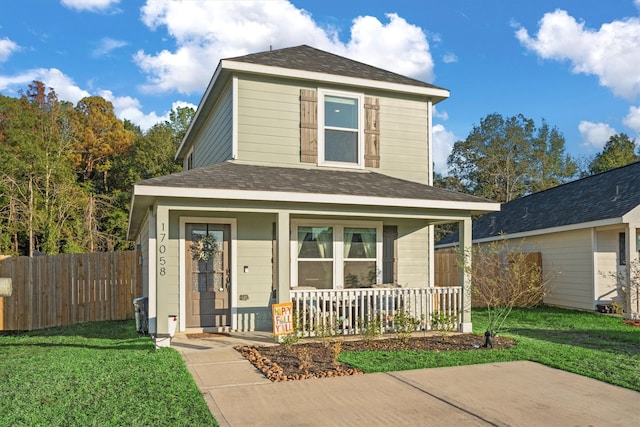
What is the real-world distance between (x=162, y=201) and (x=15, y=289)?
641cm

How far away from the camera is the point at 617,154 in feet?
116

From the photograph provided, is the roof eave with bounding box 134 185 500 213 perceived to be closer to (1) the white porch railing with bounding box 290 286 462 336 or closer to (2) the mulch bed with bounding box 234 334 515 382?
(1) the white porch railing with bounding box 290 286 462 336

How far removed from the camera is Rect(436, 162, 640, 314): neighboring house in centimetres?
1315

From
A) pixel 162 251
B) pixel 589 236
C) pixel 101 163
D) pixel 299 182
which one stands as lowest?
pixel 162 251

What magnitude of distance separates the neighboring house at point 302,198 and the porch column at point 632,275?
550 centimetres

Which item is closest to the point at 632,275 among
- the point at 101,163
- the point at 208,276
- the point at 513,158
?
the point at 208,276

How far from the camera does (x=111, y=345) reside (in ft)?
27.5

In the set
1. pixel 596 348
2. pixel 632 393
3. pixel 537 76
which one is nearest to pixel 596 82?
pixel 537 76

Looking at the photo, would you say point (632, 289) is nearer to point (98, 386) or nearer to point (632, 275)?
point (632, 275)

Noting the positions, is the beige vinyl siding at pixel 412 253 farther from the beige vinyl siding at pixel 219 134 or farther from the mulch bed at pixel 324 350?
the beige vinyl siding at pixel 219 134

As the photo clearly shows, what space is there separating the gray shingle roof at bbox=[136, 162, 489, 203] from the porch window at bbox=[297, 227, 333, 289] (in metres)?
1.22

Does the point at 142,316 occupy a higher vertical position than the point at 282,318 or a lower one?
lower

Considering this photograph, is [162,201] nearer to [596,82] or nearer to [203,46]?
[203,46]

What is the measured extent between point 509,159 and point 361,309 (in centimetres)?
3148
